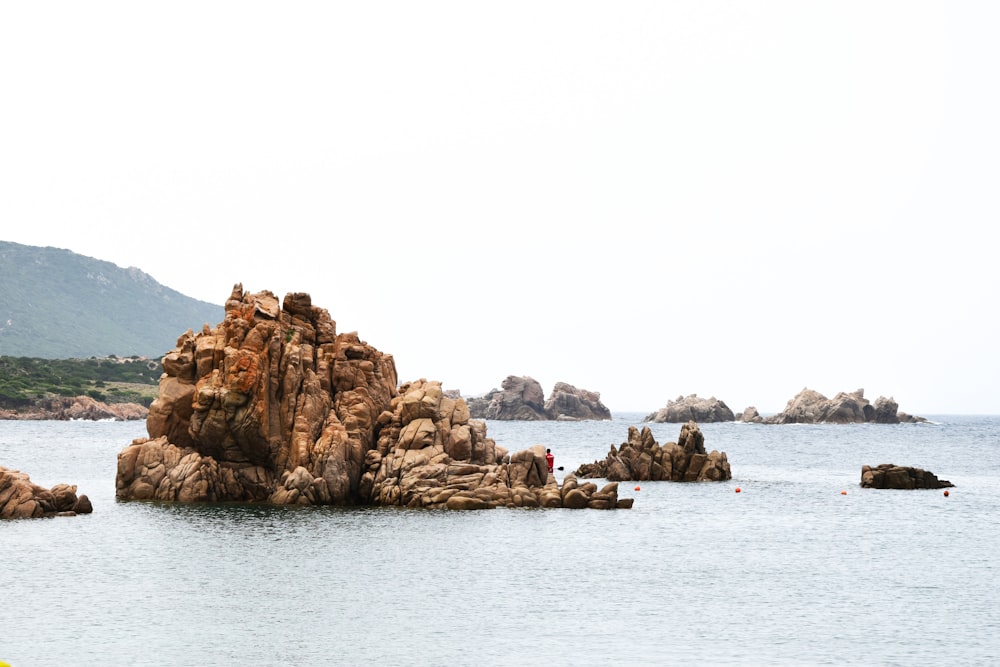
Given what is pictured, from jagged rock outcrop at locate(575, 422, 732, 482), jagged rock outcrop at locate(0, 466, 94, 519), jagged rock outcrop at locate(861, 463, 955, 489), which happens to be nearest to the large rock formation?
jagged rock outcrop at locate(0, 466, 94, 519)

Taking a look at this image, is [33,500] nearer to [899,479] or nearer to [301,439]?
[301,439]

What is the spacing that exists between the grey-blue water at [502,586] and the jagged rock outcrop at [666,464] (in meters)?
24.0

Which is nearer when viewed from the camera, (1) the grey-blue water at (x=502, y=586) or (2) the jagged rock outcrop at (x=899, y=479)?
(1) the grey-blue water at (x=502, y=586)

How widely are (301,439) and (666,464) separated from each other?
1838 inches

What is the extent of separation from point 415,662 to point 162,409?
5406 centimetres

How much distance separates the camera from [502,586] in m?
53.9

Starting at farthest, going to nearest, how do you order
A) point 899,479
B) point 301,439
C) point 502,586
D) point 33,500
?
point 899,479 → point 301,439 → point 33,500 → point 502,586

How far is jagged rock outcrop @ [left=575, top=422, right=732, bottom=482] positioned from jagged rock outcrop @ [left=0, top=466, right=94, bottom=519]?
5689cm

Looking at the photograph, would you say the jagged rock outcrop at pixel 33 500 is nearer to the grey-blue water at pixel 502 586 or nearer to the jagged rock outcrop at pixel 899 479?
the grey-blue water at pixel 502 586

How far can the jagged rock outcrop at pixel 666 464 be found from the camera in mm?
116188

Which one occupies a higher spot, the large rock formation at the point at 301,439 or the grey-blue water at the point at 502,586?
the large rock formation at the point at 301,439

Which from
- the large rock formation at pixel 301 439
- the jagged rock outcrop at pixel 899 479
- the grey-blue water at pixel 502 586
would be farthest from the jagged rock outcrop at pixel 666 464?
the large rock formation at pixel 301 439

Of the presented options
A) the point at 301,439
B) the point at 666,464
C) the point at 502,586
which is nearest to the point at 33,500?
the point at 301,439

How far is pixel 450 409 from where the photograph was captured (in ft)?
300
